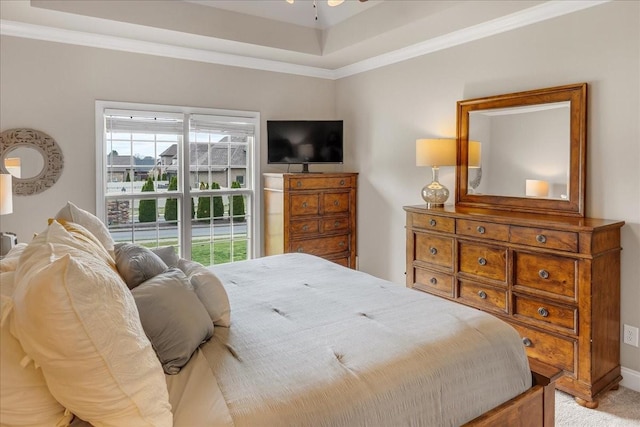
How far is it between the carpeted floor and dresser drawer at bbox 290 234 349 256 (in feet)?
8.55

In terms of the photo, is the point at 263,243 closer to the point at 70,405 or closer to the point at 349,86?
the point at 349,86

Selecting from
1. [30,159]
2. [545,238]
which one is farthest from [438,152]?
[30,159]

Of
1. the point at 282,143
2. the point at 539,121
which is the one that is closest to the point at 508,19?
the point at 539,121

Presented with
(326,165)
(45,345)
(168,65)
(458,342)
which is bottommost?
(458,342)

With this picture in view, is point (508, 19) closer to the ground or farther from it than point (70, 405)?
farther from it

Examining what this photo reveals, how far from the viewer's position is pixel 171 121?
4277 millimetres

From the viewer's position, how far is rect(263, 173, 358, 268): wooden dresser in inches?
178

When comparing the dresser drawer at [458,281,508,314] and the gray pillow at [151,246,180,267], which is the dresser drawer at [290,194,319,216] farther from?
the gray pillow at [151,246,180,267]

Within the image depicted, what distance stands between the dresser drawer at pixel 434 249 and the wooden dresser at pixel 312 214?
1357 mm

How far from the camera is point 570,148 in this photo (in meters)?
3.09

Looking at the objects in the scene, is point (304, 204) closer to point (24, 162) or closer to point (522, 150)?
point (522, 150)

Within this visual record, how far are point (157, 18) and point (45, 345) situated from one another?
3.33 meters

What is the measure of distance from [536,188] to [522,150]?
1.08 feet

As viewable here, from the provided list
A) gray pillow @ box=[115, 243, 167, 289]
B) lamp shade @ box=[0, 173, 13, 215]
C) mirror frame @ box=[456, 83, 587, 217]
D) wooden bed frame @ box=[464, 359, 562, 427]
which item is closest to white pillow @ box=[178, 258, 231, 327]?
gray pillow @ box=[115, 243, 167, 289]
